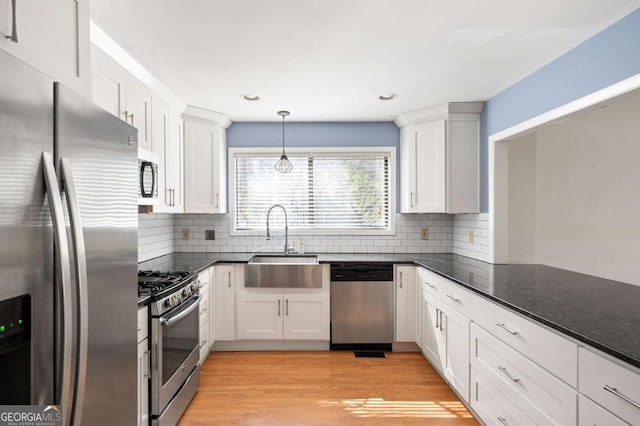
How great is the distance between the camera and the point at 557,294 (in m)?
1.97

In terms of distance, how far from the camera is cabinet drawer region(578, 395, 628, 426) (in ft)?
3.95

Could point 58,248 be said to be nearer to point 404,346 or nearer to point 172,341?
point 172,341

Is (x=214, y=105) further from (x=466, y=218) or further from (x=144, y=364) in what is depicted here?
(x=466, y=218)

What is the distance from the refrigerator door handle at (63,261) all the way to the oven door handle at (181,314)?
115cm

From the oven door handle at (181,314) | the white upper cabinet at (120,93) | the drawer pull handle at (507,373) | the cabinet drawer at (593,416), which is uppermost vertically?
the white upper cabinet at (120,93)

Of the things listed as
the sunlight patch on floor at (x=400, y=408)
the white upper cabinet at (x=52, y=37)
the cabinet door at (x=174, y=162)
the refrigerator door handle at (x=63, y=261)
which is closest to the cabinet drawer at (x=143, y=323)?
the refrigerator door handle at (x=63, y=261)

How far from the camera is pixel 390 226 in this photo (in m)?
4.00

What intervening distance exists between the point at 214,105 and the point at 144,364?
7.80 ft

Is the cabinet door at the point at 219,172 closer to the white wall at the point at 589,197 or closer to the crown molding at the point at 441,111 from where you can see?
the crown molding at the point at 441,111

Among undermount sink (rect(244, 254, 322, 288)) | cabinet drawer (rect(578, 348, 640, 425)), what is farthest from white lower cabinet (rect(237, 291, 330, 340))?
cabinet drawer (rect(578, 348, 640, 425))

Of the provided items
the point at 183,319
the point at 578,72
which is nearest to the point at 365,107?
the point at 578,72

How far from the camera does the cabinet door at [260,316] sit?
342 centimetres

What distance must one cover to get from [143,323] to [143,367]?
0.80 ft

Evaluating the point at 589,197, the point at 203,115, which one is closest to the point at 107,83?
the point at 203,115
